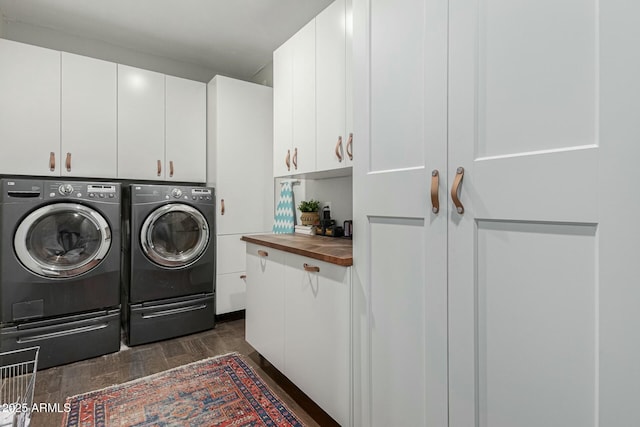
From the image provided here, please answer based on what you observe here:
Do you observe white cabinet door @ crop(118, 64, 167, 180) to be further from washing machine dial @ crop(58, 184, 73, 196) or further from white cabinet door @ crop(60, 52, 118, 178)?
washing machine dial @ crop(58, 184, 73, 196)

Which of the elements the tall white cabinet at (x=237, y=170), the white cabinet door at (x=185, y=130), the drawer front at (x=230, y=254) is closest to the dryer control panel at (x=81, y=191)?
the white cabinet door at (x=185, y=130)

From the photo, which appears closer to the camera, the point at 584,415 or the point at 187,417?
the point at 584,415

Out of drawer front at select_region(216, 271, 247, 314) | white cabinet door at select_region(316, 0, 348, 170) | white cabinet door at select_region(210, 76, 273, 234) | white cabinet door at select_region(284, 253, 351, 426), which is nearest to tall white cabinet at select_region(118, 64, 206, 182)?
white cabinet door at select_region(210, 76, 273, 234)

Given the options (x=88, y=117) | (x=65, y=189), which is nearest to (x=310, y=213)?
(x=65, y=189)

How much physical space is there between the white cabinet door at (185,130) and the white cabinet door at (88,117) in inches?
17.2

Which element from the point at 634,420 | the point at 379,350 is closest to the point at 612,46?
the point at 634,420

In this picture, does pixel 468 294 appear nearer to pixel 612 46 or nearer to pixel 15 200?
pixel 612 46

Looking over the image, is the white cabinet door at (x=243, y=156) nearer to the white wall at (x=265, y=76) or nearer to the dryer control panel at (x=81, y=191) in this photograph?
the white wall at (x=265, y=76)

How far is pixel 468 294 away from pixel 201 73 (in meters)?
3.68

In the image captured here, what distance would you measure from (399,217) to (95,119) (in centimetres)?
278

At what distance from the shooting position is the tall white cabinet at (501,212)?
729 millimetres

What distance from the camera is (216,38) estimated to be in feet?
9.91

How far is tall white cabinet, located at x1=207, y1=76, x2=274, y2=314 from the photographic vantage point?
3143 millimetres

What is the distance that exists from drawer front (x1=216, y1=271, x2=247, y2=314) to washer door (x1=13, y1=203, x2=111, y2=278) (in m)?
1.04
